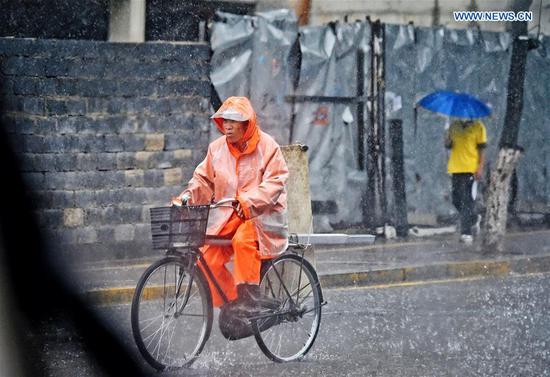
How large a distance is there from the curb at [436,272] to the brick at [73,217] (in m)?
2.25

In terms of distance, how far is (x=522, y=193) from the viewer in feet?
52.1

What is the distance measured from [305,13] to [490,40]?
2.64 metres

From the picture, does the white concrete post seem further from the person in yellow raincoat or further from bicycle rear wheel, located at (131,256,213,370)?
bicycle rear wheel, located at (131,256,213,370)

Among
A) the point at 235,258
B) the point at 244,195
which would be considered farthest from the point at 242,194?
the point at 235,258

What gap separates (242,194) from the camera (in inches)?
272

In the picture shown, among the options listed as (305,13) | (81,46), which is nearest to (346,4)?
(305,13)

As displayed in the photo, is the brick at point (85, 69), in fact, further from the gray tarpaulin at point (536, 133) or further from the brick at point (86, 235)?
the gray tarpaulin at point (536, 133)

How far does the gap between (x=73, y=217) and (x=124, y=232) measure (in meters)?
0.56

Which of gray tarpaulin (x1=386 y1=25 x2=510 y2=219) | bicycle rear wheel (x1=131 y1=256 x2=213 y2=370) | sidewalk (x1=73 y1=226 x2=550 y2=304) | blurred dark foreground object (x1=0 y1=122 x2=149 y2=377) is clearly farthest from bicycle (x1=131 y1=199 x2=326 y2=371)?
gray tarpaulin (x1=386 y1=25 x2=510 y2=219)

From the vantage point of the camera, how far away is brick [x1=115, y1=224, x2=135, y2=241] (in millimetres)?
12484

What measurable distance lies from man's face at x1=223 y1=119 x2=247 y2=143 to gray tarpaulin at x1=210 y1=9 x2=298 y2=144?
239 inches

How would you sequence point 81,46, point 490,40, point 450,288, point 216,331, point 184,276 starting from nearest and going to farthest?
1. point 184,276
2. point 216,331
3. point 450,288
4. point 81,46
5. point 490,40

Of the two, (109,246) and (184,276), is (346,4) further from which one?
(184,276)

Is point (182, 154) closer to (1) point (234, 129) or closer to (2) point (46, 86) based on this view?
(2) point (46, 86)
